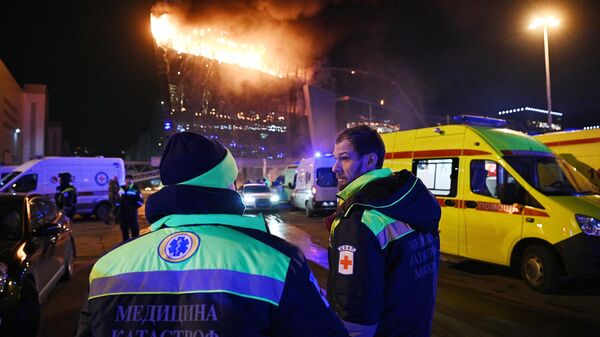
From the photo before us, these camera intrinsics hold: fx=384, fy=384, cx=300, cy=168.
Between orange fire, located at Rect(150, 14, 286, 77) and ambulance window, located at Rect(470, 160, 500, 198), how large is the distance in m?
46.0

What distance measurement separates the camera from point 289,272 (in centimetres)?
112

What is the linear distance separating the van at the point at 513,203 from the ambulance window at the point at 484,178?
15 millimetres

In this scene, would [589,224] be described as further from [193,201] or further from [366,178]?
[193,201]

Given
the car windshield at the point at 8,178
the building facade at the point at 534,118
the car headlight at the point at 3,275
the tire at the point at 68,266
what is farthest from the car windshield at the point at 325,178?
the building facade at the point at 534,118

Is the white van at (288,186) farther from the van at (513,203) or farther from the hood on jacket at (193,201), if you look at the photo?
the hood on jacket at (193,201)

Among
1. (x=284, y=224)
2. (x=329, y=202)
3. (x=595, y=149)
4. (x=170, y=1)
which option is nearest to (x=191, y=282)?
(x=595, y=149)

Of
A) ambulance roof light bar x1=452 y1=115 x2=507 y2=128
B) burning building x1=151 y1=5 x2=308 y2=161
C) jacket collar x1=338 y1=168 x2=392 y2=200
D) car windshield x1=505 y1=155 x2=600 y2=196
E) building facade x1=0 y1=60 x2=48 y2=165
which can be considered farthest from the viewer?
burning building x1=151 y1=5 x2=308 y2=161

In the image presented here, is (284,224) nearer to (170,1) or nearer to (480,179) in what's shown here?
(480,179)

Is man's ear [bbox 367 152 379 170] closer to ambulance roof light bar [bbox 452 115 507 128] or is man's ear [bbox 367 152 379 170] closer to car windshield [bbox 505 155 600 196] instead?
car windshield [bbox 505 155 600 196]

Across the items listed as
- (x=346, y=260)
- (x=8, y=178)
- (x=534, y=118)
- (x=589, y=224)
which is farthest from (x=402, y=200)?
(x=534, y=118)

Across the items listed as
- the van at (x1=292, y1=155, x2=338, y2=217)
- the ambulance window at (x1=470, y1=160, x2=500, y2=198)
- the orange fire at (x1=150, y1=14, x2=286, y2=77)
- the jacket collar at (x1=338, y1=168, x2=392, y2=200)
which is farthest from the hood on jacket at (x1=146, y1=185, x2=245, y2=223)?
the orange fire at (x1=150, y1=14, x2=286, y2=77)

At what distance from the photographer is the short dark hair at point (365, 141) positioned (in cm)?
207

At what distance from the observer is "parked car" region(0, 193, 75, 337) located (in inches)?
149

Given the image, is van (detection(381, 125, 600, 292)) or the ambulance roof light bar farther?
the ambulance roof light bar
